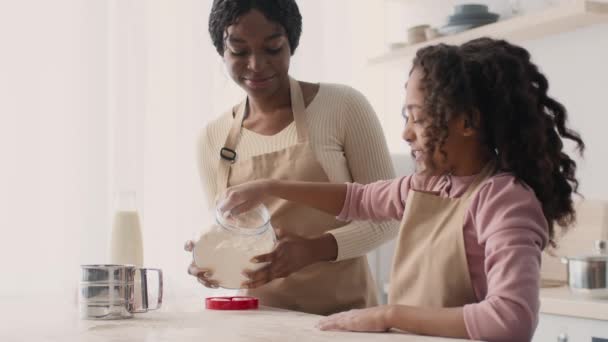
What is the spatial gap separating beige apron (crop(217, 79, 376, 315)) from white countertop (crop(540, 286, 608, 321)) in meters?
0.77

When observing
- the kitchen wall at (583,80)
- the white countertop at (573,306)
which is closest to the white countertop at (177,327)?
the white countertop at (573,306)

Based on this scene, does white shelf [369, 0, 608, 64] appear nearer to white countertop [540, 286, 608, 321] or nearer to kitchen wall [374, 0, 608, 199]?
kitchen wall [374, 0, 608, 199]

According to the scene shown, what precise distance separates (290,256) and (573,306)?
1.11 meters

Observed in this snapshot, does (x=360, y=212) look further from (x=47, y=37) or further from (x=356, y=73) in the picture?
(x=356, y=73)

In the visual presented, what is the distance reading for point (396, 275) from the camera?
1.45 meters

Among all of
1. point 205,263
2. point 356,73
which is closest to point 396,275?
point 205,263

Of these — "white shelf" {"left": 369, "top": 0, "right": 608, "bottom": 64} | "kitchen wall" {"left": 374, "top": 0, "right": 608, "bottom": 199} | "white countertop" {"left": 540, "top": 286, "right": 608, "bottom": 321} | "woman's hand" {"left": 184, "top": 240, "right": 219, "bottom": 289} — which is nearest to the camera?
"woman's hand" {"left": 184, "top": 240, "right": 219, "bottom": 289}

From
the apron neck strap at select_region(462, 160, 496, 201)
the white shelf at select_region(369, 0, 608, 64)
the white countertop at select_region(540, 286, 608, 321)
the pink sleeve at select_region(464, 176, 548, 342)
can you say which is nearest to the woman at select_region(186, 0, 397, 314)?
the apron neck strap at select_region(462, 160, 496, 201)

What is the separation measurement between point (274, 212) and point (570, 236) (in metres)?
1.51

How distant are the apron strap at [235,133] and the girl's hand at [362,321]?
671 millimetres

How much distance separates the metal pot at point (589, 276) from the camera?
242cm

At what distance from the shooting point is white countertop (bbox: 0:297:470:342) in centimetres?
125

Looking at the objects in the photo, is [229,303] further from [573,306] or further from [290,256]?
[573,306]

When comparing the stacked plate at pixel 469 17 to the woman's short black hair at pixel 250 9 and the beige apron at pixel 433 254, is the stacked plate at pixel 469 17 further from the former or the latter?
the beige apron at pixel 433 254
